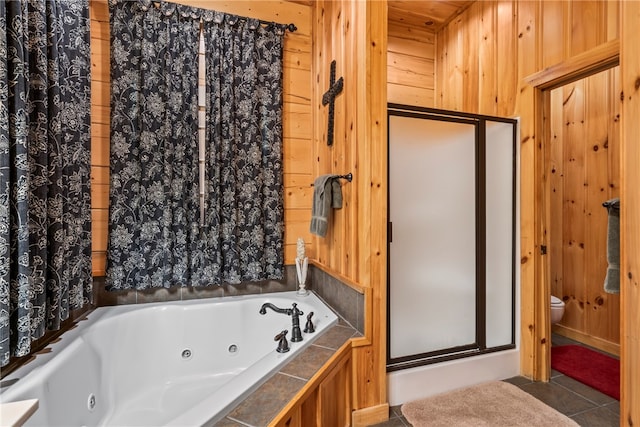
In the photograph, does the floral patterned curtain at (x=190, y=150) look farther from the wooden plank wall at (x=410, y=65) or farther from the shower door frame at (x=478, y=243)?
the wooden plank wall at (x=410, y=65)

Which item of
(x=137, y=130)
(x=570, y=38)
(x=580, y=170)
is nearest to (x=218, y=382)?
(x=137, y=130)

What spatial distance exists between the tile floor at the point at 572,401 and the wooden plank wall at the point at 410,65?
7.81 feet

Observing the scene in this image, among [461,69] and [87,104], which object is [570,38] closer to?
[461,69]

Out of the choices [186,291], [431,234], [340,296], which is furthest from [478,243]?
[186,291]

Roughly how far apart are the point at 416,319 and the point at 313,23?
2.26 m

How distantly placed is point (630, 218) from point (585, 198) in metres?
1.76

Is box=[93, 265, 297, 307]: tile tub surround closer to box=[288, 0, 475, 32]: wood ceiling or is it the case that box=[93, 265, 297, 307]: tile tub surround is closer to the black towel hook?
the black towel hook

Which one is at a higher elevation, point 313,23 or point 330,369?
point 313,23

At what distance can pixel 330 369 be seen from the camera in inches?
56.7

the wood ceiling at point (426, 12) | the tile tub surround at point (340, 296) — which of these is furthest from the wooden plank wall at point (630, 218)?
the wood ceiling at point (426, 12)

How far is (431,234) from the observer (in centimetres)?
198

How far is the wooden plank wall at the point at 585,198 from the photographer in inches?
99.7

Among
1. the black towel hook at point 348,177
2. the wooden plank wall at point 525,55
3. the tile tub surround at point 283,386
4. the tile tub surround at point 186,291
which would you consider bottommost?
the tile tub surround at point 283,386

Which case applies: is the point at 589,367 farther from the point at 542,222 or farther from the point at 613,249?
the point at 613,249
